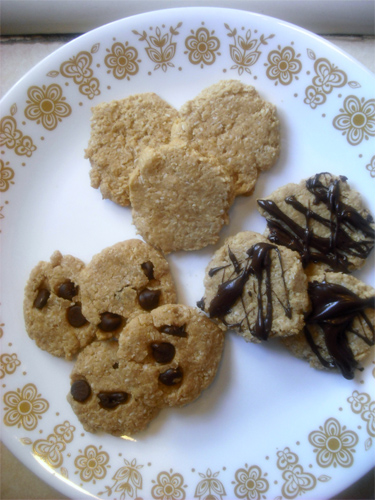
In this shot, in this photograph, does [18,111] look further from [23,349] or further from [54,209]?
[23,349]

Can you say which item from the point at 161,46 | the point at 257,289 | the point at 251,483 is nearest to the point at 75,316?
the point at 257,289

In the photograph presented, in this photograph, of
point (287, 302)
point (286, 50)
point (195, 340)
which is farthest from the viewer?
point (286, 50)

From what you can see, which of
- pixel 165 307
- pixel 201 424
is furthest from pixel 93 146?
pixel 201 424

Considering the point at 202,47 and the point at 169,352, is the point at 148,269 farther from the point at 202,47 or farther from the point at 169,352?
the point at 202,47

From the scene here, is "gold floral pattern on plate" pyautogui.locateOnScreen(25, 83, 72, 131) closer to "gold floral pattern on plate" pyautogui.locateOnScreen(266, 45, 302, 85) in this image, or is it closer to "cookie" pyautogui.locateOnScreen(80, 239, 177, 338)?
"cookie" pyautogui.locateOnScreen(80, 239, 177, 338)

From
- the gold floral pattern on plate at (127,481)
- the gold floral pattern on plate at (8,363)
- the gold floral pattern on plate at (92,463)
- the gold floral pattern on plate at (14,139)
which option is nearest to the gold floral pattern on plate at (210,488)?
the gold floral pattern on plate at (127,481)
